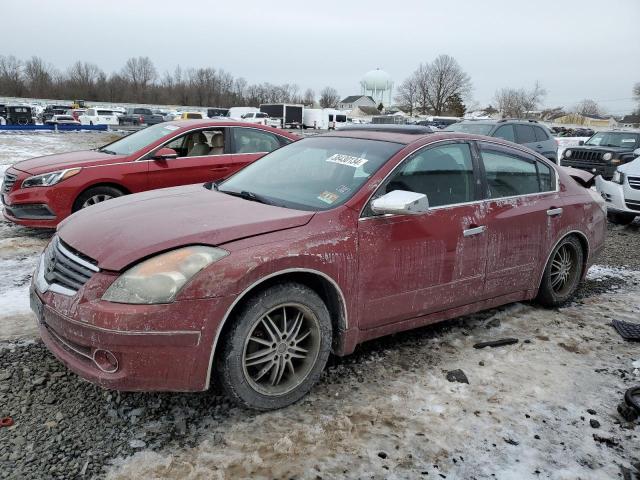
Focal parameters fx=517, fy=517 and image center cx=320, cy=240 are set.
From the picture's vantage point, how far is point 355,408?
10.0ft

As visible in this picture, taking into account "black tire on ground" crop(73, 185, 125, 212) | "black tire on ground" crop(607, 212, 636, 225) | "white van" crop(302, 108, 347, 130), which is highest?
"white van" crop(302, 108, 347, 130)

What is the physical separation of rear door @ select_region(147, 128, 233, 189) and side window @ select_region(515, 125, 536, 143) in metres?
8.33

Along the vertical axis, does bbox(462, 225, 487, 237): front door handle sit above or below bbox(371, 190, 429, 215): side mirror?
below

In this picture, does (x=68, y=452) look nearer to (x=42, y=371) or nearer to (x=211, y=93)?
(x=42, y=371)

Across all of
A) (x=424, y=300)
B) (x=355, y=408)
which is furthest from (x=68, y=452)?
(x=424, y=300)

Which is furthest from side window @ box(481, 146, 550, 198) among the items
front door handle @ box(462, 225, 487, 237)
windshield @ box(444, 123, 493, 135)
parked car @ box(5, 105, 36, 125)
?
parked car @ box(5, 105, 36, 125)

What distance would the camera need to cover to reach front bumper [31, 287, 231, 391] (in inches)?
101

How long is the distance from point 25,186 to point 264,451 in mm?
5254

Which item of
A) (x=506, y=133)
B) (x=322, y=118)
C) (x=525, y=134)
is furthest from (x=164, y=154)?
(x=322, y=118)

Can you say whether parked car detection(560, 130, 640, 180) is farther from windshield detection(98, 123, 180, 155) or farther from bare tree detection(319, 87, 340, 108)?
bare tree detection(319, 87, 340, 108)

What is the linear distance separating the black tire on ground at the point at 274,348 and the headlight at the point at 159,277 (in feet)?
1.17

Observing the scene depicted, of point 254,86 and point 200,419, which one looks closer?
point 200,419

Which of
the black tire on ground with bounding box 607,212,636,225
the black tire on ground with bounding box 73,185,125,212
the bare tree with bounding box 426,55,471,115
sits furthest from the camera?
the bare tree with bounding box 426,55,471,115

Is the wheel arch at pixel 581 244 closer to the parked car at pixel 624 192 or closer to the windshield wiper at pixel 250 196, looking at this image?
the windshield wiper at pixel 250 196
